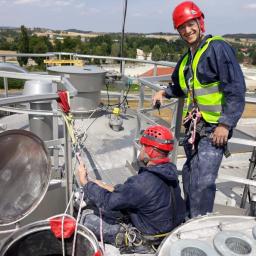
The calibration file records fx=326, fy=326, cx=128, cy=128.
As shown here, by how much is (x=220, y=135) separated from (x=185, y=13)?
3.29 ft

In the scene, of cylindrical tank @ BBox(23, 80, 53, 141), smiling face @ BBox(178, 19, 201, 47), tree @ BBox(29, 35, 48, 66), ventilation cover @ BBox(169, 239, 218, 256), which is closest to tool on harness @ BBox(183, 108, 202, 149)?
smiling face @ BBox(178, 19, 201, 47)

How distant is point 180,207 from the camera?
2.56 meters

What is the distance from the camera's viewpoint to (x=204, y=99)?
276 cm

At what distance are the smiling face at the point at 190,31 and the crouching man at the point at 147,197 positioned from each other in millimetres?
791

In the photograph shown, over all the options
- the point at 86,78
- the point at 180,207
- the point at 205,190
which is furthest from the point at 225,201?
the point at 86,78

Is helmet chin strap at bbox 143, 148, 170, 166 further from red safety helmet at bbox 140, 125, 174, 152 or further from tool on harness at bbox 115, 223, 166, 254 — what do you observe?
tool on harness at bbox 115, 223, 166, 254

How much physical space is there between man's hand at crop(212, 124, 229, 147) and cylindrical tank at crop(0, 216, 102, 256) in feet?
4.04

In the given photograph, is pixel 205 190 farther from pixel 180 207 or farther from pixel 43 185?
pixel 43 185

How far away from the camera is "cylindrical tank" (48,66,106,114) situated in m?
5.66

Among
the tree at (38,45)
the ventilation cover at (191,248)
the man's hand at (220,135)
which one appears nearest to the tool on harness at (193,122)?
the man's hand at (220,135)

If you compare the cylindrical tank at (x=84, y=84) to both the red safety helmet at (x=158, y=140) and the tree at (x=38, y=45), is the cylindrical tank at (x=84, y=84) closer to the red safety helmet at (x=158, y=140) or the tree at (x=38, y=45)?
the red safety helmet at (x=158, y=140)

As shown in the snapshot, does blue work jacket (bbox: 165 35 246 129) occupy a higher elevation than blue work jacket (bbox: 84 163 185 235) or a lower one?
higher

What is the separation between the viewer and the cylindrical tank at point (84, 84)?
5662 mm

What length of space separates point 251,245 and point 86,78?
14.2 feet
